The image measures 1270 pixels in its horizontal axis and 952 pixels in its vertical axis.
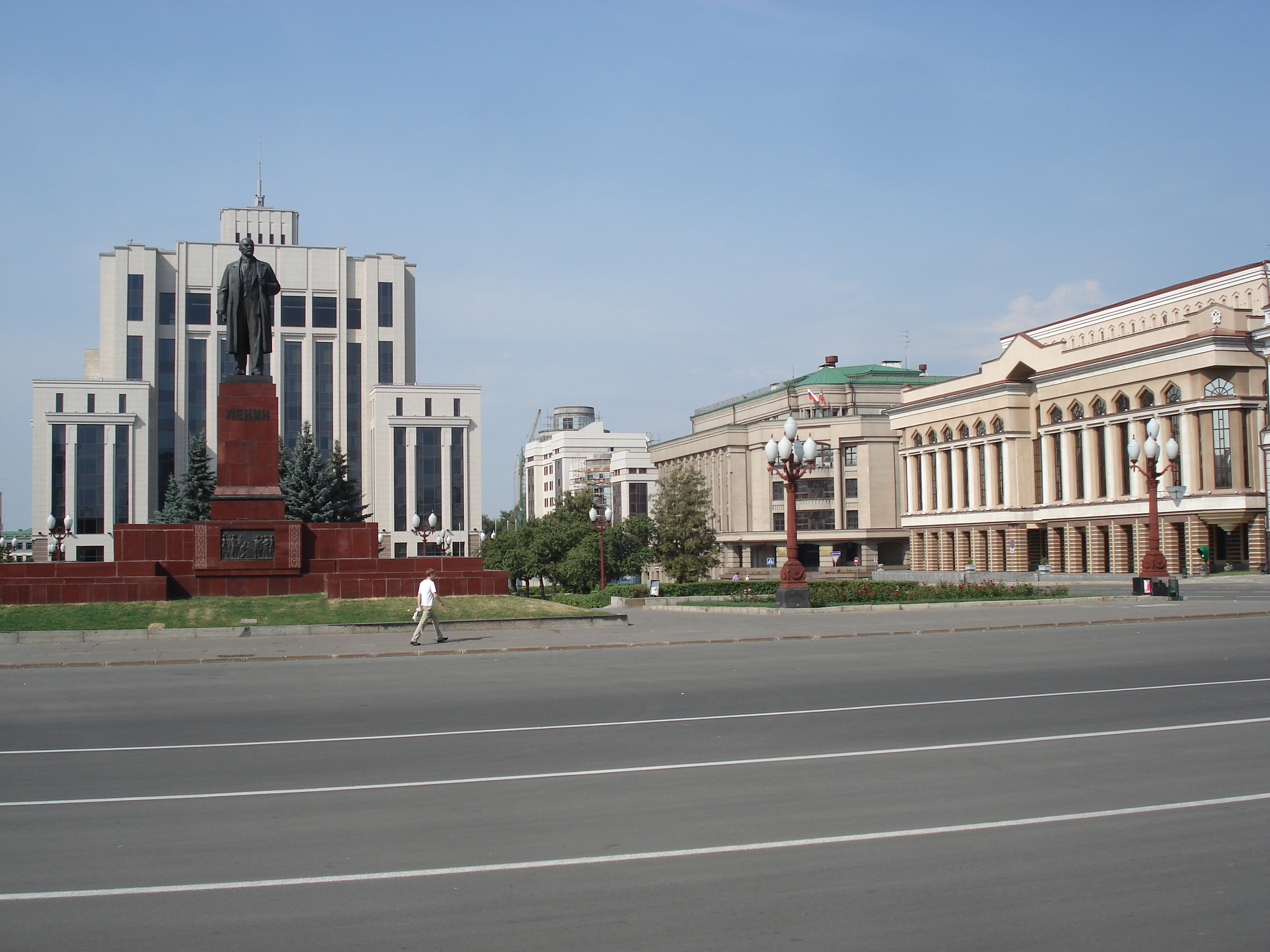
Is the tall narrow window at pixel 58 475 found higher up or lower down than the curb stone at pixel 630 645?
higher up

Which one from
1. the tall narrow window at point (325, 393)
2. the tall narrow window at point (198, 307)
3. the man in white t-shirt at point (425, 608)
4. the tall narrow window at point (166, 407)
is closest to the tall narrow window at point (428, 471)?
the tall narrow window at point (325, 393)

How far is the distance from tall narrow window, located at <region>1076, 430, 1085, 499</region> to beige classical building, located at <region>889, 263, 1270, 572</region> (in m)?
0.09

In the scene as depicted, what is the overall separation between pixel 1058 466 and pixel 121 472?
2960 inches

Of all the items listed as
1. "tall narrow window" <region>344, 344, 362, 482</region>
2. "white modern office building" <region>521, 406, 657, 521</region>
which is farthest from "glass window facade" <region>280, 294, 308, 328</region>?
"white modern office building" <region>521, 406, 657, 521</region>

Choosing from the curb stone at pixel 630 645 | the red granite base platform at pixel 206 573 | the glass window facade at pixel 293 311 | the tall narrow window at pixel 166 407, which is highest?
the glass window facade at pixel 293 311

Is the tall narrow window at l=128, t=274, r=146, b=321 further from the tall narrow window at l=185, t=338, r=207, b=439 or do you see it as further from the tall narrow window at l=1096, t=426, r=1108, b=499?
the tall narrow window at l=1096, t=426, r=1108, b=499

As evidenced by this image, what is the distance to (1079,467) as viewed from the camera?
71.4 meters

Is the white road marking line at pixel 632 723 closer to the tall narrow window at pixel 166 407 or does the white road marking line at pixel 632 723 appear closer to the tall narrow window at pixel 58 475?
the tall narrow window at pixel 58 475

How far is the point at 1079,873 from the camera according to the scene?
5.88 meters

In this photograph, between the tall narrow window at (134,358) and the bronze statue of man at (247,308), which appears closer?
the bronze statue of man at (247,308)

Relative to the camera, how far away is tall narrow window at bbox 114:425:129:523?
298 feet

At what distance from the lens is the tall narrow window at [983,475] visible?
80.4 m

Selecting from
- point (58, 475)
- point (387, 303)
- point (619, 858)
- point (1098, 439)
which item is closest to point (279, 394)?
point (387, 303)

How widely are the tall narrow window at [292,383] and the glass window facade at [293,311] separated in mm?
1744
